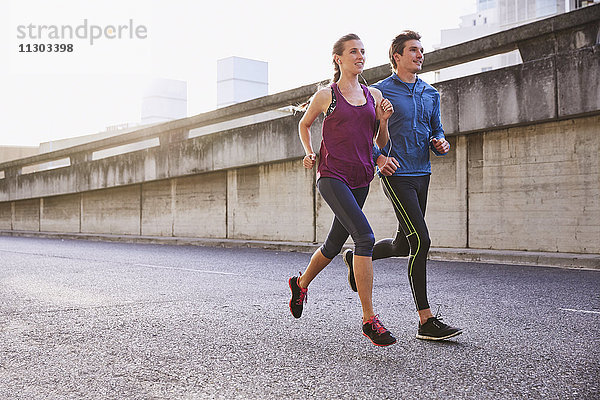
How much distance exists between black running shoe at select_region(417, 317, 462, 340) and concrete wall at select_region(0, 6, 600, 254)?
18.5ft

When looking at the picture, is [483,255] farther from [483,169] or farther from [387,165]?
[387,165]

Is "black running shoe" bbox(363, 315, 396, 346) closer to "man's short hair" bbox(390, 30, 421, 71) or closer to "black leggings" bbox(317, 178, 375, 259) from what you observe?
"black leggings" bbox(317, 178, 375, 259)

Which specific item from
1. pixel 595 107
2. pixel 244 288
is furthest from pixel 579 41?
pixel 244 288

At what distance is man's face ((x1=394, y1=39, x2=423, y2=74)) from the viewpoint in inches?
148

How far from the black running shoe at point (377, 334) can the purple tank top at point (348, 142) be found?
2.94 ft

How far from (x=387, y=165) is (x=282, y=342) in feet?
4.23

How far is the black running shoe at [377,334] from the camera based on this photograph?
3229 mm

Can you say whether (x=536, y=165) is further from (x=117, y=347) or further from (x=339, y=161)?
(x=117, y=347)

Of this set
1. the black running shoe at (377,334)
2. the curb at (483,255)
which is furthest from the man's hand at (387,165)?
the curb at (483,255)

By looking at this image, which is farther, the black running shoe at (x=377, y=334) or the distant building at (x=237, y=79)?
the distant building at (x=237, y=79)

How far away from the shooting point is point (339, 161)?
3.63 meters

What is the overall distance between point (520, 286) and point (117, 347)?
4.25 meters

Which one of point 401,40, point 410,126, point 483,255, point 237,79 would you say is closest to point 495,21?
point 237,79

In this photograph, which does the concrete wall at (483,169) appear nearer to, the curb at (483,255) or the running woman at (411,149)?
the curb at (483,255)
